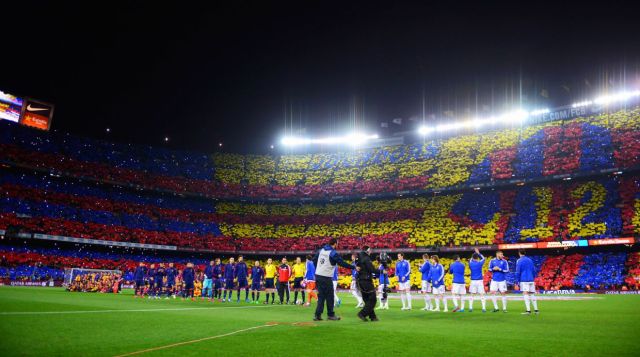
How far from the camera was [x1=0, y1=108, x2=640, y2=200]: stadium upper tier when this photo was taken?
155 feet

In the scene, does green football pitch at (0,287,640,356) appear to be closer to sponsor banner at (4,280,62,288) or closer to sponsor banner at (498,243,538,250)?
sponsor banner at (498,243,538,250)

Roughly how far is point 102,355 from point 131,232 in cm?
4726

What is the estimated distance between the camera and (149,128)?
60.7m

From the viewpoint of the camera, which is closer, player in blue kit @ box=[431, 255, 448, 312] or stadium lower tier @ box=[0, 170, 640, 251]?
player in blue kit @ box=[431, 255, 448, 312]

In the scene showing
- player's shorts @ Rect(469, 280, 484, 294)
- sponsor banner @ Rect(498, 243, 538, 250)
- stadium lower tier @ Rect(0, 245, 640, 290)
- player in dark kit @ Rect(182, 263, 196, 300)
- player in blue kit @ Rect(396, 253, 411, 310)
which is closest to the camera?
player's shorts @ Rect(469, 280, 484, 294)

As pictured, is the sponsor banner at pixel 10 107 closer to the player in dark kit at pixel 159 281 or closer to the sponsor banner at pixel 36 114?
the sponsor banner at pixel 36 114

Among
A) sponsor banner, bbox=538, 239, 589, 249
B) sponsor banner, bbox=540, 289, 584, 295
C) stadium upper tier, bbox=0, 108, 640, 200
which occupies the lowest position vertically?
sponsor banner, bbox=540, 289, 584, 295

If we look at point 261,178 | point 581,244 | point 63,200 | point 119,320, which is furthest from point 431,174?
point 119,320

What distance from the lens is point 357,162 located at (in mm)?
64125

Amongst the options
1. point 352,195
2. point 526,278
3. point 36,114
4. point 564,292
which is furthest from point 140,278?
point 36,114

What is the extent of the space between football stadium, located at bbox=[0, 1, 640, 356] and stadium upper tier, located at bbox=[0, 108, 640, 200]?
10.0 inches

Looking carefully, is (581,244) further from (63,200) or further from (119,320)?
(63,200)

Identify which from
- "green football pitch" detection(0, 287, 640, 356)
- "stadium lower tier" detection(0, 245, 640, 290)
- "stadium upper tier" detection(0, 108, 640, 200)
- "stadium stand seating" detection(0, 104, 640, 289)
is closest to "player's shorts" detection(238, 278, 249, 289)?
"green football pitch" detection(0, 287, 640, 356)

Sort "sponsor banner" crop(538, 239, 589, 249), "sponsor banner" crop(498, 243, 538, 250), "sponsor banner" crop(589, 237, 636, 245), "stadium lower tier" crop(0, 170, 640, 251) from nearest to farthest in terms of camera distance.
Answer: "sponsor banner" crop(589, 237, 636, 245) < "sponsor banner" crop(538, 239, 589, 249) < "sponsor banner" crop(498, 243, 538, 250) < "stadium lower tier" crop(0, 170, 640, 251)
